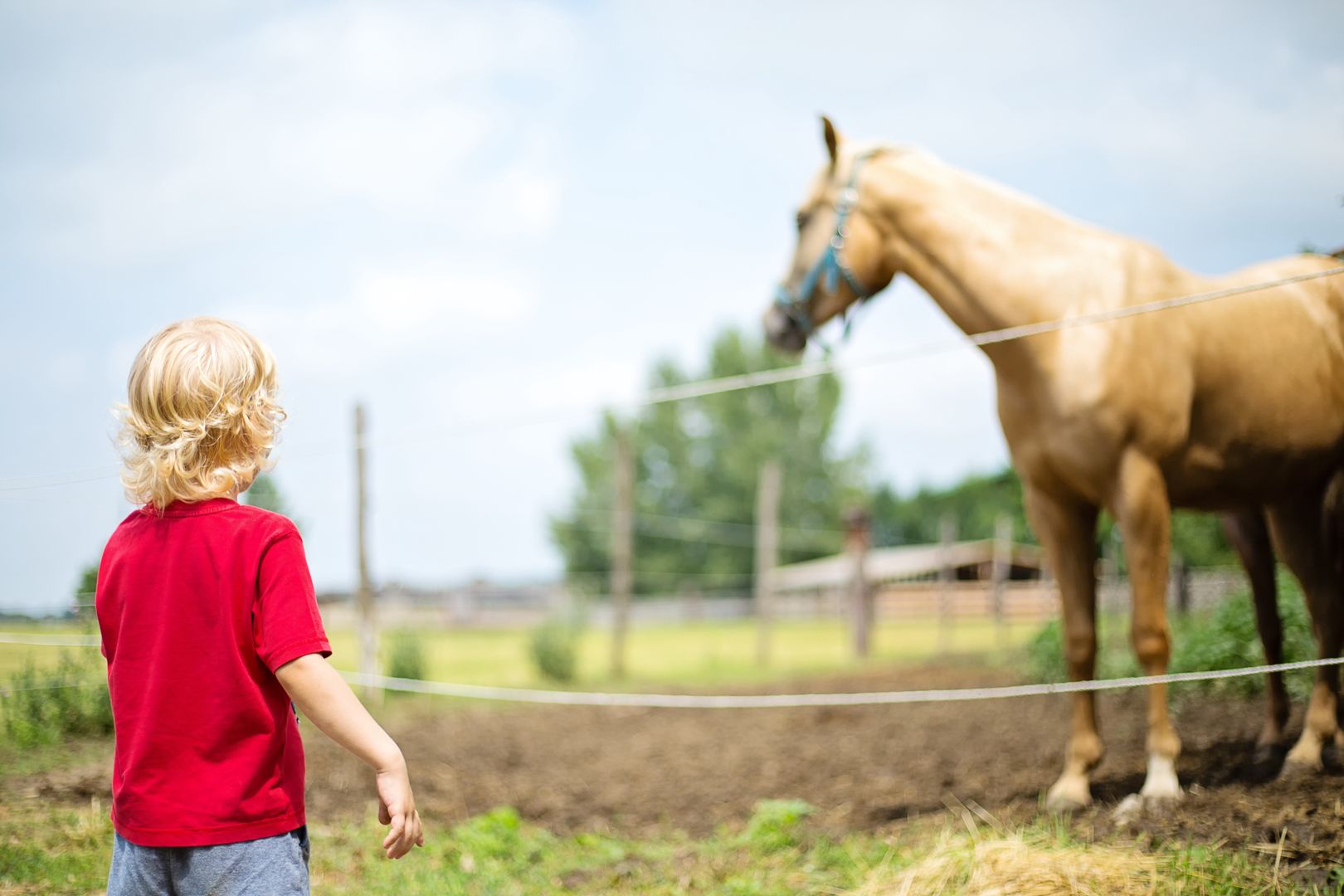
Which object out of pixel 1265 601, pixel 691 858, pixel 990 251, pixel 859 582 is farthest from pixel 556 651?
pixel 990 251

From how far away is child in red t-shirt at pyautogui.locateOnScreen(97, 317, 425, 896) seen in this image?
4.93 feet

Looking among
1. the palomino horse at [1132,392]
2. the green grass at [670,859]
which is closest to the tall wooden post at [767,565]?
the green grass at [670,859]

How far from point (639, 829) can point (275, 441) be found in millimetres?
3366

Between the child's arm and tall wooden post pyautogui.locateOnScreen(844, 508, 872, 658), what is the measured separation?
1446 centimetres

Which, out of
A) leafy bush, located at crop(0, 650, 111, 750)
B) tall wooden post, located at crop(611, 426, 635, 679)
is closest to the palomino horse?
leafy bush, located at crop(0, 650, 111, 750)

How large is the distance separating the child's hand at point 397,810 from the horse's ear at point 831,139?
3.13 meters

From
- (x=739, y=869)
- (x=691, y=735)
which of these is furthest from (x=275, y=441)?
(x=691, y=735)

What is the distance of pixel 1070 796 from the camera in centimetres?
344

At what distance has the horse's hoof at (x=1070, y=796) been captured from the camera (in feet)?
11.1

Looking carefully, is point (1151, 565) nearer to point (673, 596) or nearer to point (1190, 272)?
point (1190, 272)

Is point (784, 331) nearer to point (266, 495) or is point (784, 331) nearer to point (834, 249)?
point (834, 249)

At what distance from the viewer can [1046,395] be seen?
11.1 feet

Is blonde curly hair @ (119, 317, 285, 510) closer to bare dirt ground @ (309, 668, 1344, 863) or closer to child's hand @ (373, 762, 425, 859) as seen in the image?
child's hand @ (373, 762, 425, 859)

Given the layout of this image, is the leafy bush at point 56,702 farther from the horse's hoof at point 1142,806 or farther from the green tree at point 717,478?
the green tree at point 717,478
